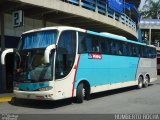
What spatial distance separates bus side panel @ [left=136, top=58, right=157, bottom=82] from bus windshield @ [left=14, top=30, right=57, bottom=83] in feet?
30.6

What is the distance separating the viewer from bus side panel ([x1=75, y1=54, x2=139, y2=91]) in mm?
14932

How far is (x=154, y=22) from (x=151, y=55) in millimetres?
47504

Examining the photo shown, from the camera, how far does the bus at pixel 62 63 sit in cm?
1291

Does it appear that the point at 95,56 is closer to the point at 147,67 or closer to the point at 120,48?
the point at 120,48

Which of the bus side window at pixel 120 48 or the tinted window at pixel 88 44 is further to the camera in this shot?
the bus side window at pixel 120 48

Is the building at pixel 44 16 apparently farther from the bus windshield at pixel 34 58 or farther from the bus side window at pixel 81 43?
the bus side window at pixel 81 43

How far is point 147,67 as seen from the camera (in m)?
22.8

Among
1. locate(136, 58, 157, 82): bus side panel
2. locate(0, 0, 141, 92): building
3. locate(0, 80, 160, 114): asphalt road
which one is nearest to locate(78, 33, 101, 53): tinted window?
locate(0, 80, 160, 114): asphalt road

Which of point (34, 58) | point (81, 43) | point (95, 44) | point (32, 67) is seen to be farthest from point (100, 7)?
point (32, 67)

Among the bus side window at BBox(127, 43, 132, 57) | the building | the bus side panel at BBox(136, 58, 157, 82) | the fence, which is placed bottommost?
the bus side panel at BBox(136, 58, 157, 82)

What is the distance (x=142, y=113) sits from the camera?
38.3 feet

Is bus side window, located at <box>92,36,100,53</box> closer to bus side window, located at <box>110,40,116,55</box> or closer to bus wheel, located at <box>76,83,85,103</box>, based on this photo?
bus side window, located at <box>110,40,116,55</box>

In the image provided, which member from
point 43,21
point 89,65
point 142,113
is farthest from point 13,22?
point 142,113

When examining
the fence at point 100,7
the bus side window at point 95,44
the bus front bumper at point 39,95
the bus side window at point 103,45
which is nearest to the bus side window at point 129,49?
the bus side window at point 103,45
